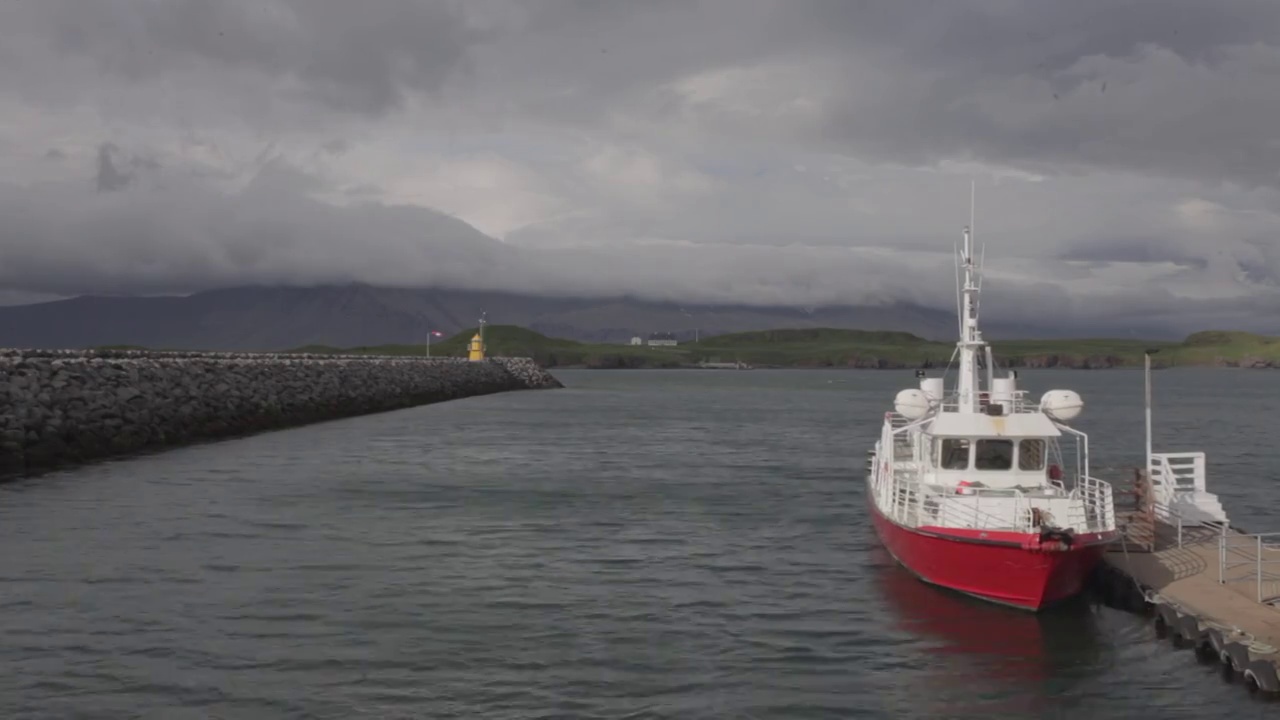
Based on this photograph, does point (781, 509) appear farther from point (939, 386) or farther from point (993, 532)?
point (993, 532)

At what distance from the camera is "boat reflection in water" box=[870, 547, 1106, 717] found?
15938 mm

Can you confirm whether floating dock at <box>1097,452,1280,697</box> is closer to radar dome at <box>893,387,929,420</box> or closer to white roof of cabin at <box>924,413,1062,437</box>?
white roof of cabin at <box>924,413,1062,437</box>

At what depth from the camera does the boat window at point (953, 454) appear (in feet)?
75.2

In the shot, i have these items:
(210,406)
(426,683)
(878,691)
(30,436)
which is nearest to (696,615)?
(878,691)

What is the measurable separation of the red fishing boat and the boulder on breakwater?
95.7 feet

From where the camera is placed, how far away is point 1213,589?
62.5 feet

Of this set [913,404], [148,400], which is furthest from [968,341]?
[148,400]

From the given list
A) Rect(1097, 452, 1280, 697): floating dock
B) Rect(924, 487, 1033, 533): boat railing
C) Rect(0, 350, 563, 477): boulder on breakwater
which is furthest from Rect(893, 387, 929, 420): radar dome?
Rect(0, 350, 563, 477): boulder on breakwater

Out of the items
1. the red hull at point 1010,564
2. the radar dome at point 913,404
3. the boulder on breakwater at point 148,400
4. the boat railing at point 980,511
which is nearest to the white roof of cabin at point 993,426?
the boat railing at point 980,511

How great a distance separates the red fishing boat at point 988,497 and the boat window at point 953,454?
0.02m

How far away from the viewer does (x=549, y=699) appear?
50.9 ft

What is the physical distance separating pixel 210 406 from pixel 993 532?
4280cm

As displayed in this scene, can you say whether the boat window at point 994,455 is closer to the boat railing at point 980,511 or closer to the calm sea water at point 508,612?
the boat railing at point 980,511

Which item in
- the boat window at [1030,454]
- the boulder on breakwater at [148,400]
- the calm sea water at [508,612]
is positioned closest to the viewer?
the calm sea water at [508,612]
